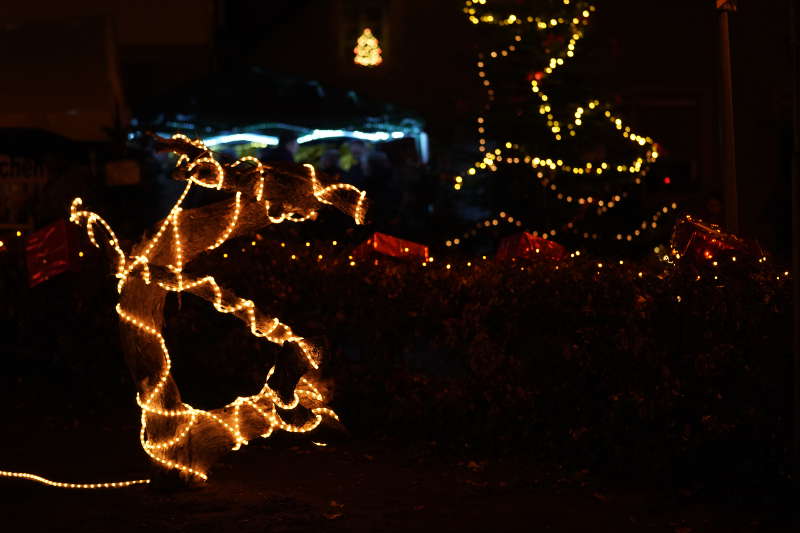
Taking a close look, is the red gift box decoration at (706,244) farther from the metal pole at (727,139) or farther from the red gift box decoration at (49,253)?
the red gift box decoration at (49,253)

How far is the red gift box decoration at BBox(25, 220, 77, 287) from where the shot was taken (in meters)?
8.49

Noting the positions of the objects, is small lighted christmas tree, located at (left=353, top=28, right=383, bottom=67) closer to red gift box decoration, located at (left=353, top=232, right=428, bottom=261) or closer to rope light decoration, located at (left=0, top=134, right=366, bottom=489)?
red gift box decoration, located at (left=353, top=232, right=428, bottom=261)

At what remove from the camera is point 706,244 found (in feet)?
24.6

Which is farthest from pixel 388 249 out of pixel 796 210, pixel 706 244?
pixel 796 210

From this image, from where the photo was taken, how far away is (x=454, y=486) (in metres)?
7.02

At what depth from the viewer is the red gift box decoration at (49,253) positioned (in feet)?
27.9

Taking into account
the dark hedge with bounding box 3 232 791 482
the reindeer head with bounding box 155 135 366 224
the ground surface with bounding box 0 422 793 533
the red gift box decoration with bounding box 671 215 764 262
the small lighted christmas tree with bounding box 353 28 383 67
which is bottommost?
the ground surface with bounding box 0 422 793 533

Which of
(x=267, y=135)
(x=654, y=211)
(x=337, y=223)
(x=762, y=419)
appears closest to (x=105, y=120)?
(x=267, y=135)

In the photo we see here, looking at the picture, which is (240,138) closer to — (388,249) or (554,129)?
(554,129)

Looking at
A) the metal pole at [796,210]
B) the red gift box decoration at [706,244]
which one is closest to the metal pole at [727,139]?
the red gift box decoration at [706,244]

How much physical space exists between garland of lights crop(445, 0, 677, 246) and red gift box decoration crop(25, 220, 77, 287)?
5.01 metres

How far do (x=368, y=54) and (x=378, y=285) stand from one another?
6747 millimetres

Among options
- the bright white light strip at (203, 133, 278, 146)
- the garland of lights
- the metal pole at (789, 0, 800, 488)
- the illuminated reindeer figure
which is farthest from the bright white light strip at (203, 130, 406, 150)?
the metal pole at (789, 0, 800, 488)

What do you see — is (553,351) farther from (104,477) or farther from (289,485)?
(104,477)
